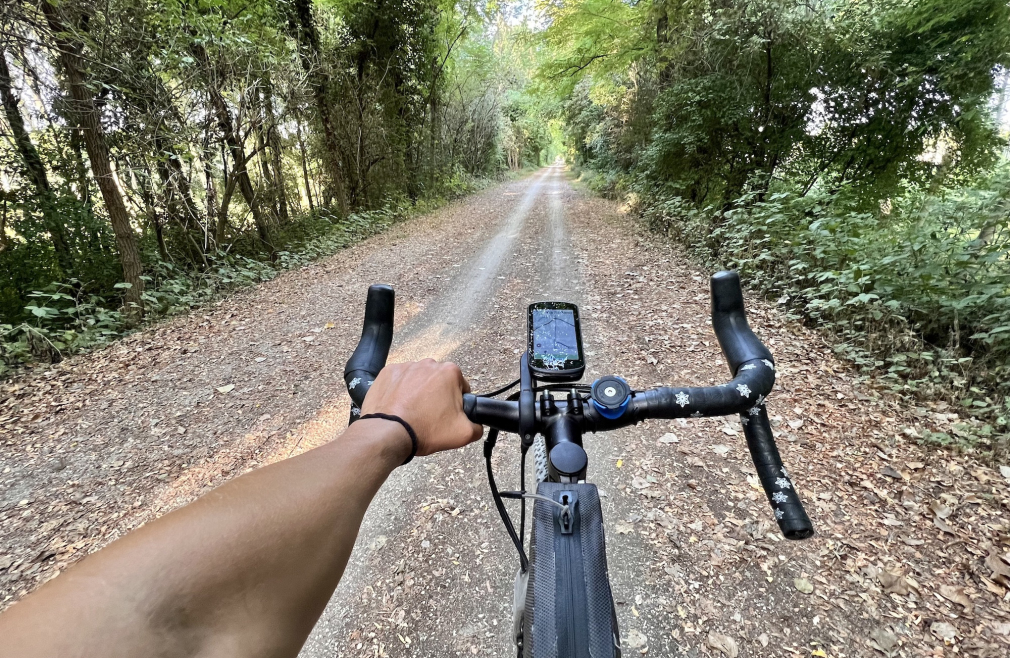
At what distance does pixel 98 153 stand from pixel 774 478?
334 inches

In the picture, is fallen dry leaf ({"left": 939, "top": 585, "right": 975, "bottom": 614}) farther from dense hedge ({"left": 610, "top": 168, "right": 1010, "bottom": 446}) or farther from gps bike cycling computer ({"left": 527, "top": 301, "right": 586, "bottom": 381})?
gps bike cycling computer ({"left": 527, "top": 301, "right": 586, "bottom": 381})

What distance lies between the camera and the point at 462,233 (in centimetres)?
1180

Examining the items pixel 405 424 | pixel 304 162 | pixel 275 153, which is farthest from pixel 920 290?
pixel 304 162

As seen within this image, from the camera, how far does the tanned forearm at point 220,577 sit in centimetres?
52

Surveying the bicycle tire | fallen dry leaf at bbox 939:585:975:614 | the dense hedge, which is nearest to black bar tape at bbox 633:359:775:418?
the bicycle tire

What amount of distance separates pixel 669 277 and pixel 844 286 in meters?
2.69

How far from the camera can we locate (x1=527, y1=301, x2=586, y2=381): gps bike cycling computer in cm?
117

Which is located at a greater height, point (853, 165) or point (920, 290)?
point (853, 165)

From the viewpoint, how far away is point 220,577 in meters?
0.62

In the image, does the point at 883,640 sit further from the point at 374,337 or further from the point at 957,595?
the point at 374,337

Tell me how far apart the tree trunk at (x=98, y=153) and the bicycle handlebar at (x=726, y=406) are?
726 centimetres

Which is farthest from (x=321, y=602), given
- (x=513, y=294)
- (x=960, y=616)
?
(x=513, y=294)

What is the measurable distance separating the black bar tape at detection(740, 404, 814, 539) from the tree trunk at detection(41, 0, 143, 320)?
779cm

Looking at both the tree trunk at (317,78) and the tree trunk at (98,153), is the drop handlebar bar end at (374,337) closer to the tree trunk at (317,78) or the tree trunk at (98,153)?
the tree trunk at (98,153)
